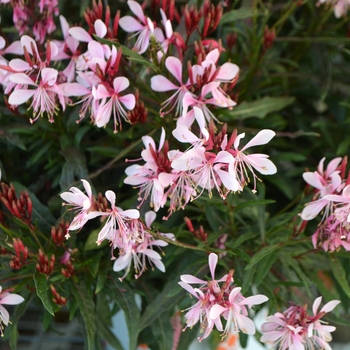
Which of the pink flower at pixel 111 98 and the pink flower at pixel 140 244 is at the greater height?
the pink flower at pixel 111 98

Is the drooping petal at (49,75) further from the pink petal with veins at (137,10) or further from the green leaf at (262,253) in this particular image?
the green leaf at (262,253)

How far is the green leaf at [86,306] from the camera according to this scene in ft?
1.79

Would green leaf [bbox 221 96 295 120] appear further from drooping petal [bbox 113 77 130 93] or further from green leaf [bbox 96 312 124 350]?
green leaf [bbox 96 312 124 350]

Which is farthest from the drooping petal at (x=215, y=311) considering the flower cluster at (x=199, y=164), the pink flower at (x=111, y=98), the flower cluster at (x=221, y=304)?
the pink flower at (x=111, y=98)

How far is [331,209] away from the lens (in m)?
0.52

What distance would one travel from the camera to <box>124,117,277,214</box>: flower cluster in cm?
43

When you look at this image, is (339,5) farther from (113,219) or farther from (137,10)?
(113,219)

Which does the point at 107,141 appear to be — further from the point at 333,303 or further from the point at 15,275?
the point at 333,303

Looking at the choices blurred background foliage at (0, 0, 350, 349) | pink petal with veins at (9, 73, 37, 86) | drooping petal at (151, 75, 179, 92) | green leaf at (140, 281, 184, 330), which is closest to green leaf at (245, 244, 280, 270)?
blurred background foliage at (0, 0, 350, 349)

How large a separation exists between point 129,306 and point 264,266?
17 cm

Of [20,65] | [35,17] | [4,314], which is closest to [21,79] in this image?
[20,65]

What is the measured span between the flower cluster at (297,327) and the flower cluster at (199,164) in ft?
0.49

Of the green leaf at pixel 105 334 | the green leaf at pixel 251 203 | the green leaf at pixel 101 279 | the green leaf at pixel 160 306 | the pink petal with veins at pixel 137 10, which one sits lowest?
the green leaf at pixel 105 334

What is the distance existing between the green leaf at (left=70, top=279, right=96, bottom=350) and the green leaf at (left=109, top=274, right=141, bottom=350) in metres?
0.04
